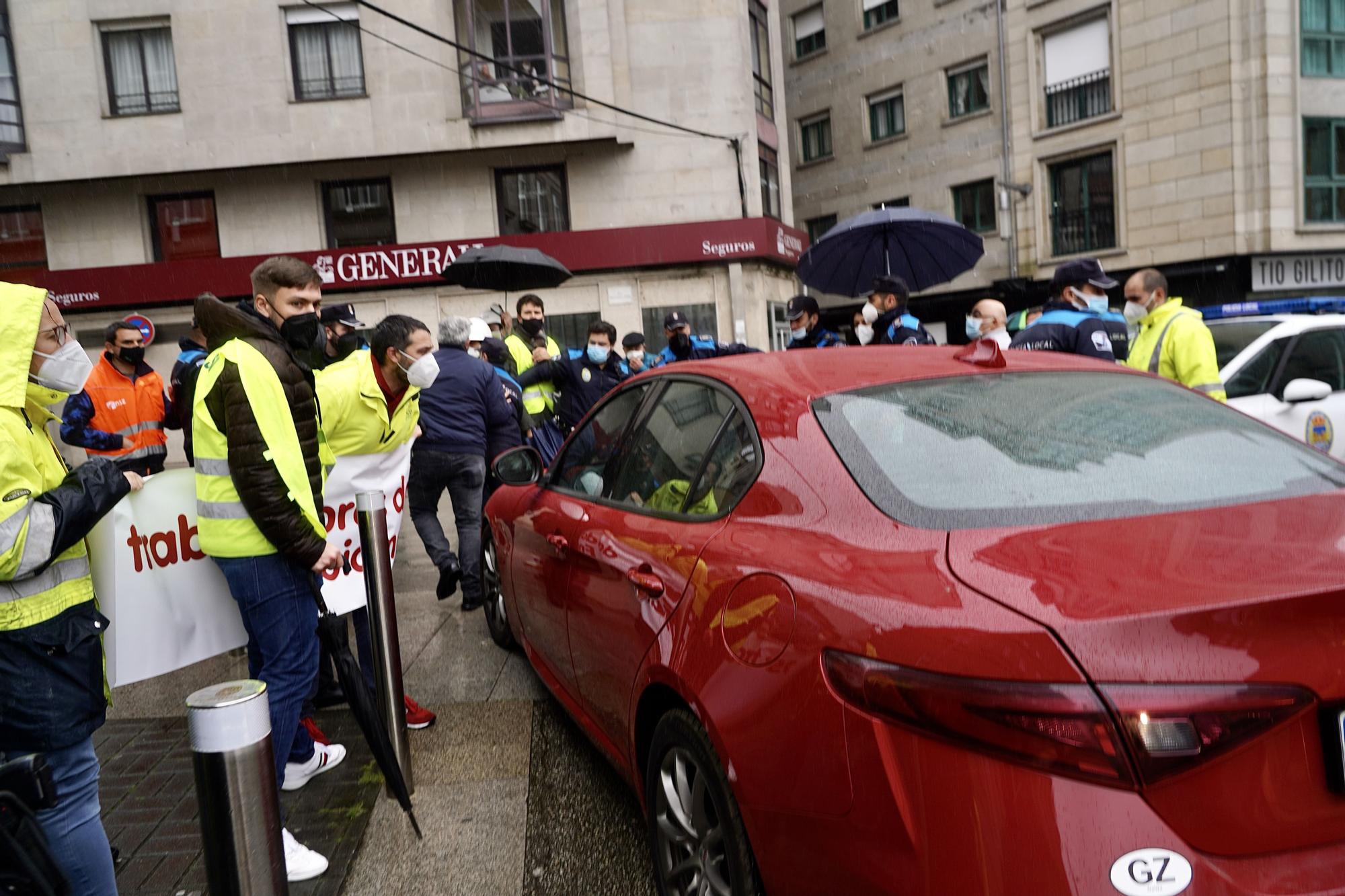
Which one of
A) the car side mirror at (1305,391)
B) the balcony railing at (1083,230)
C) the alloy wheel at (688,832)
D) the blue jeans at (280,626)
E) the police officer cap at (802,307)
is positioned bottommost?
the alloy wheel at (688,832)

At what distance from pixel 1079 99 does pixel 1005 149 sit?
77.8 inches

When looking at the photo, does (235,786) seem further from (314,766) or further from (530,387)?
(530,387)

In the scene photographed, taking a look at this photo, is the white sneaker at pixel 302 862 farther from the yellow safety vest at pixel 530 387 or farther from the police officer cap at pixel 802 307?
the police officer cap at pixel 802 307

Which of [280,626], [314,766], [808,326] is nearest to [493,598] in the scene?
[314,766]

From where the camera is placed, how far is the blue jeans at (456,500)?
5.62 meters

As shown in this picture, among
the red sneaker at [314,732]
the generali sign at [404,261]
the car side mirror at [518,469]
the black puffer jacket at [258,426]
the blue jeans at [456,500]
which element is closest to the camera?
the black puffer jacket at [258,426]

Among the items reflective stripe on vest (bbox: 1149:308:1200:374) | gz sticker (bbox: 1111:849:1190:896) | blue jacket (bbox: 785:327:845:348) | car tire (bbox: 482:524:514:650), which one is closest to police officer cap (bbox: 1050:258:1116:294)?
reflective stripe on vest (bbox: 1149:308:1200:374)

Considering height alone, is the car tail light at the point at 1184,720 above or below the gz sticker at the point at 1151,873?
above

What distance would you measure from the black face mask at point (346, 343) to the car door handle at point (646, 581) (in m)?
3.15

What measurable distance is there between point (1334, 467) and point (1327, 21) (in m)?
23.8

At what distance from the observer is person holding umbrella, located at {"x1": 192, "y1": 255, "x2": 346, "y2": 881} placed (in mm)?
2852

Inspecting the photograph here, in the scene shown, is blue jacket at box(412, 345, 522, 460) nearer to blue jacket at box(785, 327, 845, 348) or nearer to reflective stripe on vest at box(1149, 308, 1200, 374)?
blue jacket at box(785, 327, 845, 348)

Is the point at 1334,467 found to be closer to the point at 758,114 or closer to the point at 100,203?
the point at 758,114

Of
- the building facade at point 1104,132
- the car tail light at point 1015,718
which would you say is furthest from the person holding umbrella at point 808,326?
the building facade at point 1104,132
